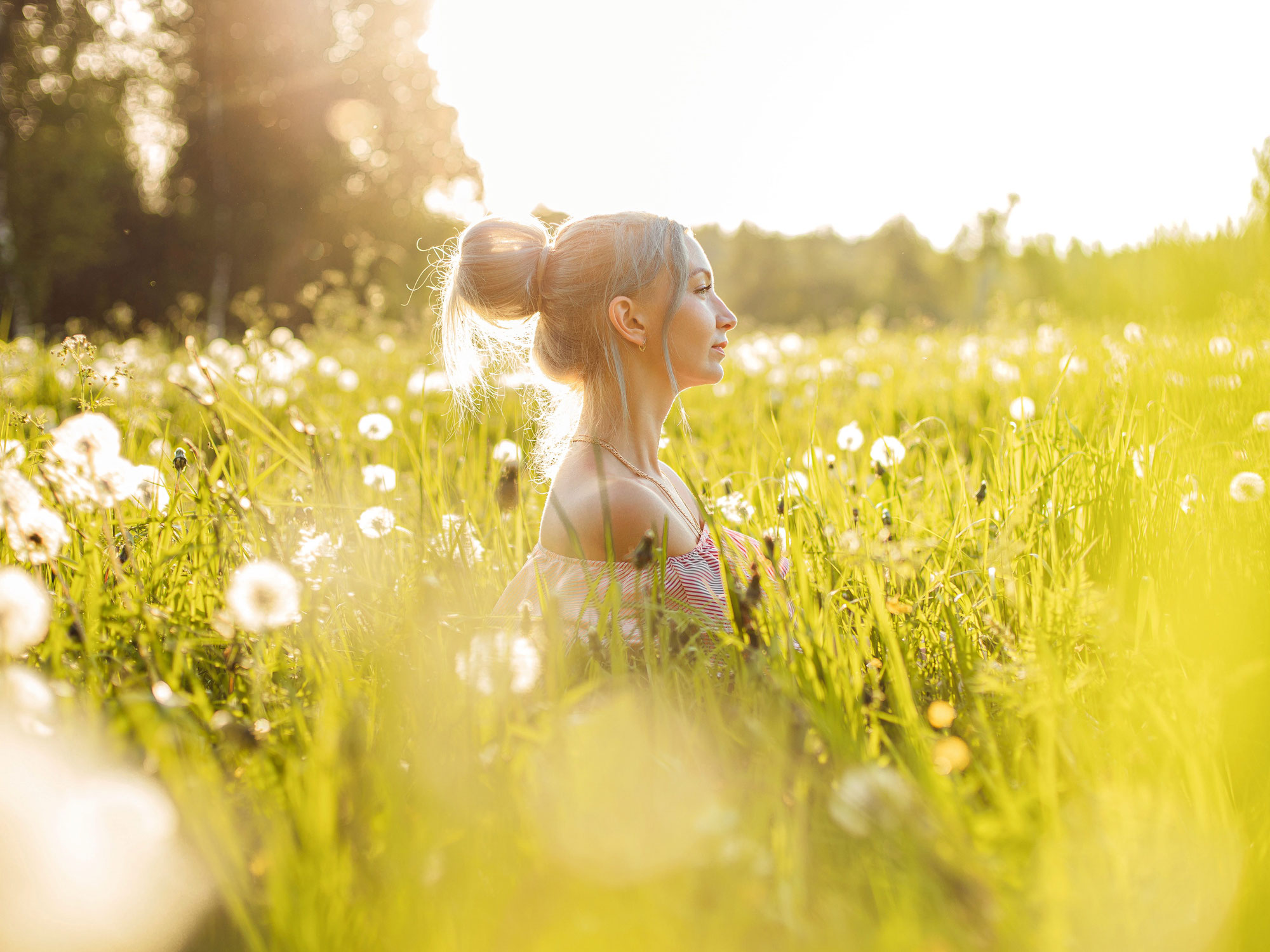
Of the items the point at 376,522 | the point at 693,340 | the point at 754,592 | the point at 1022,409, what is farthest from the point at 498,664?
the point at 1022,409

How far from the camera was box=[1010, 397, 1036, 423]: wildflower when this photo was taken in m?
2.52

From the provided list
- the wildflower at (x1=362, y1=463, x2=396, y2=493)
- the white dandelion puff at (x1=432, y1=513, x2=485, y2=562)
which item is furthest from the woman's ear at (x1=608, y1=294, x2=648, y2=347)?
the wildflower at (x1=362, y1=463, x2=396, y2=493)

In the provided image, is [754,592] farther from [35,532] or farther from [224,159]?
[224,159]

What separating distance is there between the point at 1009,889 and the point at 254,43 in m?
24.3

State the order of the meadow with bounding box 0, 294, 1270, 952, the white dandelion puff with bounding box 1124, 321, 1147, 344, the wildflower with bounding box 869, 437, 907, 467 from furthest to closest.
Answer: the white dandelion puff with bounding box 1124, 321, 1147, 344
the wildflower with bounding box 869, 437, 907, 467
the meadow with bounding box 0, 294, 1270, 952

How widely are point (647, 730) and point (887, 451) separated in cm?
142

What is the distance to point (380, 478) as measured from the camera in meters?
2.46

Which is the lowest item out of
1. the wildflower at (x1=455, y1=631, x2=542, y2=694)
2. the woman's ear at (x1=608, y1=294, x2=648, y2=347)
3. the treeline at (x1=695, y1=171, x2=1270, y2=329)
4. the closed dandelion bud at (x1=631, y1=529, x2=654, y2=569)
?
the wildflower at (x1=455, y1=631, x2=542, y2=694)

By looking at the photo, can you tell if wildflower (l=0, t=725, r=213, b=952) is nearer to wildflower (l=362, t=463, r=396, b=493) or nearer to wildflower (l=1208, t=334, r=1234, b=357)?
wildflower (l=362, t=463, r=396, b=493)

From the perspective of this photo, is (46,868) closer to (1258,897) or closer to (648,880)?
(648,880)

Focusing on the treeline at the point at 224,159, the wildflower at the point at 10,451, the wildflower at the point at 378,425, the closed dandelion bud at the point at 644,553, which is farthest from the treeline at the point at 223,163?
the closed dandelion bud at the point at 644,553

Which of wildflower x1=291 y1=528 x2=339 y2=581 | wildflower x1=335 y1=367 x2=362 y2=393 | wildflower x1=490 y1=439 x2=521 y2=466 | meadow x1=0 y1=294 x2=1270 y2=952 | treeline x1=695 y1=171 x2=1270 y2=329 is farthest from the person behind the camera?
treeline x1=695 y1=171 x2=1270 y2=329

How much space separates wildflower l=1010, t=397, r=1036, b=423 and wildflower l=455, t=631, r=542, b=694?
1.74 metres

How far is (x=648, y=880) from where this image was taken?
0.82 m
